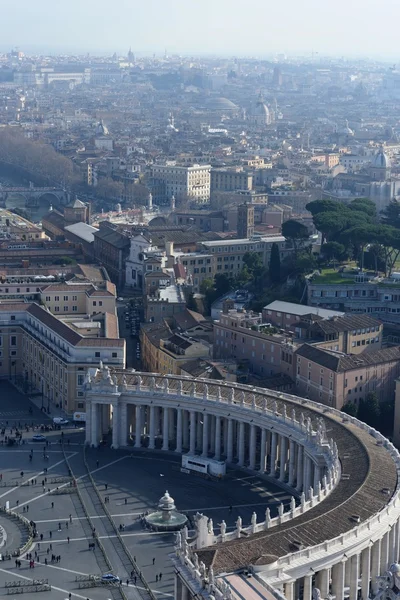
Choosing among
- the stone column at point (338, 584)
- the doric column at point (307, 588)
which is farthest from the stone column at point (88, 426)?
the doric column at point (307, 588)

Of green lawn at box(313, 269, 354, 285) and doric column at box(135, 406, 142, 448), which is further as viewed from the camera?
green lawn at box(313, 269, 354, 285)

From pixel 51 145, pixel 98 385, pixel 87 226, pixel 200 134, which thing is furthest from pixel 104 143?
pixel 98 385

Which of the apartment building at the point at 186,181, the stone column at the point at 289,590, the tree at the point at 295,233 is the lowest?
the apartment building at the point at 186,181

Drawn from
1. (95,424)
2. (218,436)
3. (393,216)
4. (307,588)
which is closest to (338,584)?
(307,588)

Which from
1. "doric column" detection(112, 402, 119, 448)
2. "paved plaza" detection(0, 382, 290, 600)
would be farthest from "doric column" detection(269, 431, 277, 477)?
"doric column" detection(112, 402, 119, 448)

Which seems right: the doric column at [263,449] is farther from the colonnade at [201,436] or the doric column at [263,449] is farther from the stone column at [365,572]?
the stone column at [365,572]

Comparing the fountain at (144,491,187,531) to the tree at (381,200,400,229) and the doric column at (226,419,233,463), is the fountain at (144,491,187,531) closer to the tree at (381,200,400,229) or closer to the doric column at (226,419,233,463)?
the doric column at (226,419,233,463)
